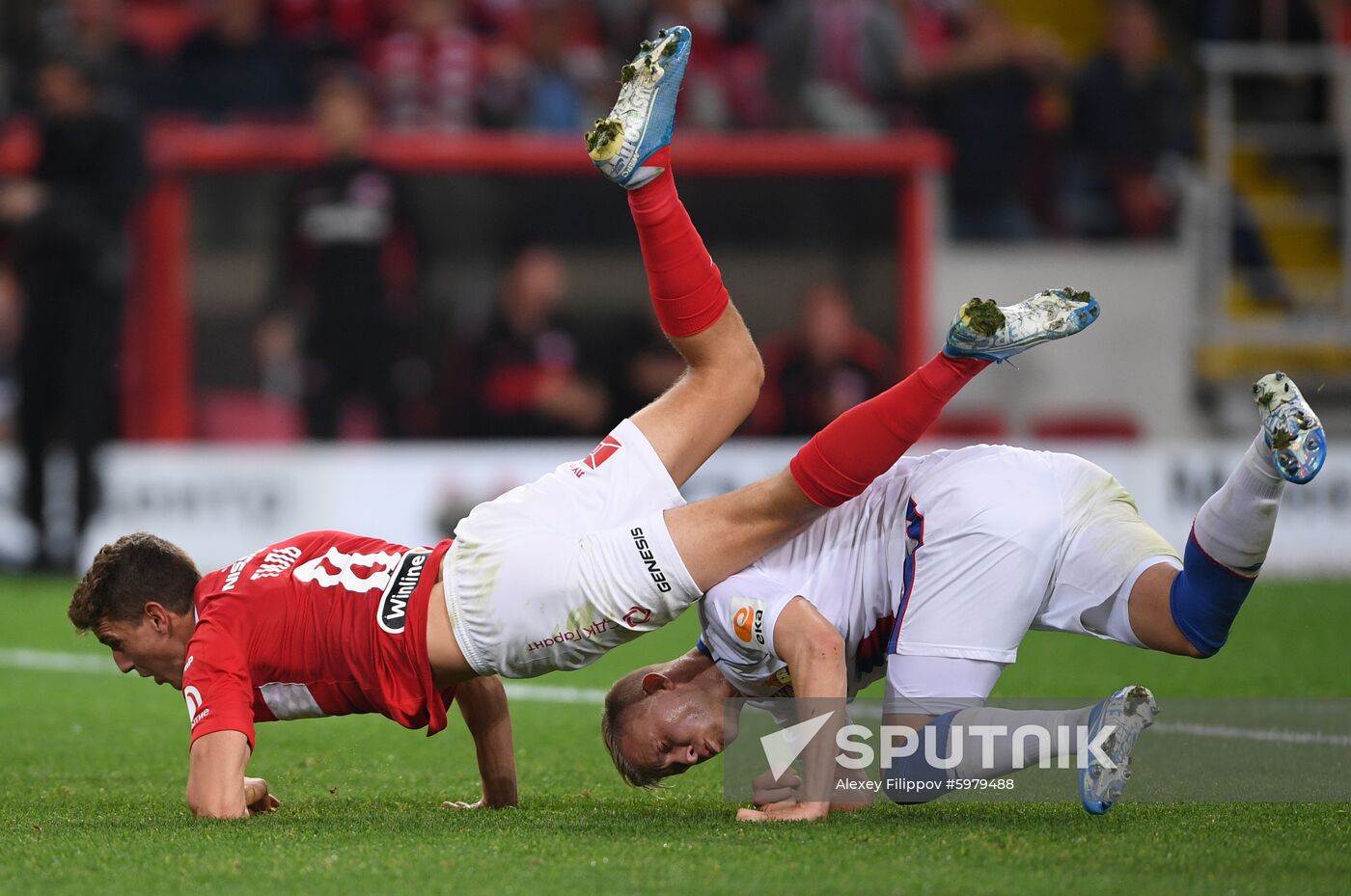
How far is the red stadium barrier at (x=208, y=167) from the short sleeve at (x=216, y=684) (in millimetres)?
7952

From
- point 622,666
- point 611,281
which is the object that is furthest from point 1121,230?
point 622,666

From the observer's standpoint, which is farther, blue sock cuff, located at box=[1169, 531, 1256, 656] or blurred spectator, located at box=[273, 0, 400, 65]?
blurred spectator, located at box=[273, 0, 400, 65]

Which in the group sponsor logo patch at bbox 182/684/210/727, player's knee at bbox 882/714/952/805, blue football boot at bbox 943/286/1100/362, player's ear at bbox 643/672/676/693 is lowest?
player's knee at bbox 882/714/952/805

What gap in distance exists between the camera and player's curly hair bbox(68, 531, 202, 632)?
5000 millimetres

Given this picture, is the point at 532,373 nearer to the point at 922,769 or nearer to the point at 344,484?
the point at 344,484

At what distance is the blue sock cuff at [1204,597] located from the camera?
4.72 meters

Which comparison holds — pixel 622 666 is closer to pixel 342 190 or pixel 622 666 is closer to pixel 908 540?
pixel 908 540

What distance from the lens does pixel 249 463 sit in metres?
12.1

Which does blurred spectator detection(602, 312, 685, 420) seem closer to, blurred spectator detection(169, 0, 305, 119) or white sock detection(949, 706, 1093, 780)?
blurred spectator detection(169, 0, 305, 119)

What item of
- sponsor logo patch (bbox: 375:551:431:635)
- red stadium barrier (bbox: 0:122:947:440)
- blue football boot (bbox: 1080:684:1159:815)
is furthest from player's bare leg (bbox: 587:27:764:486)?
red stadium barrier (bbox: 0:122:947:440)

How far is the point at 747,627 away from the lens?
4.88 meters

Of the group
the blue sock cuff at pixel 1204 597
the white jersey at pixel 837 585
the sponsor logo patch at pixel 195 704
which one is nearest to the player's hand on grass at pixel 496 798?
the white jersey at pixel 837 585

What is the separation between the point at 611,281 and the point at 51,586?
436 cm

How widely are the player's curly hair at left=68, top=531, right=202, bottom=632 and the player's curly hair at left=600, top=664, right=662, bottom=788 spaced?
1.25 meters
